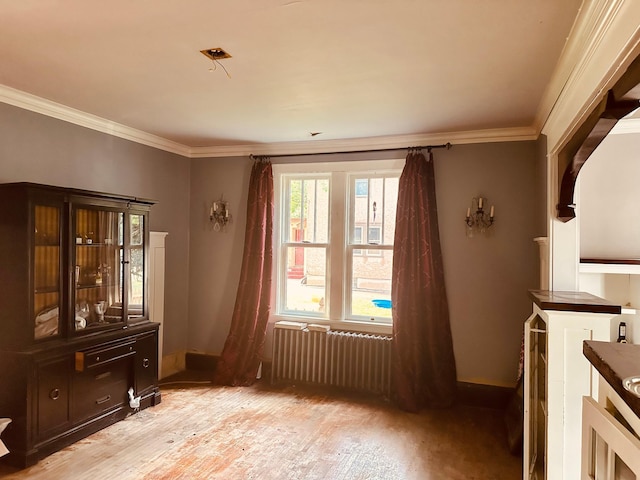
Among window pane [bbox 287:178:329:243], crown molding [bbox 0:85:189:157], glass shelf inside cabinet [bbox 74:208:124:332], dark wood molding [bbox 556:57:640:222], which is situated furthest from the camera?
window pane [bbox 287:178:329:243]

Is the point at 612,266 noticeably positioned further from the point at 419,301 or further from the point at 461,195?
the point at 419,301

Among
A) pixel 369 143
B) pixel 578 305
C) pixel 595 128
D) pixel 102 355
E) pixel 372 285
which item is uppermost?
pixel 369 143

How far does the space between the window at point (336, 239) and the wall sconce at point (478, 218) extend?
29.1 inches

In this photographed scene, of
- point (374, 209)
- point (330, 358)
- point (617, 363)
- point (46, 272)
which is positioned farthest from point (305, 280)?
point (617, 363)

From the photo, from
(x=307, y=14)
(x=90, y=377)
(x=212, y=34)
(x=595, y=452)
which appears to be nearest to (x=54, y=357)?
(x=90, y=377)

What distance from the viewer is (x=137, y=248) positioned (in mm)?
3604

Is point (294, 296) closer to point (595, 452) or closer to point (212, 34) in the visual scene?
point (212, 34)

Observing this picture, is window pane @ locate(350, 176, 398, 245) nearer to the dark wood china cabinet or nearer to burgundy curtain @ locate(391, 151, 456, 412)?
burgundy curtain @ locate(391, 151, 456, 412)

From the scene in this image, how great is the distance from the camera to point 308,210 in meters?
4.55

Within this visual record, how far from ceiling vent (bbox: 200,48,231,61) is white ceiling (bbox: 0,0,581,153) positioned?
0.04 metres

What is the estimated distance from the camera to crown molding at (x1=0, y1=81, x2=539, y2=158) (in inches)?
123

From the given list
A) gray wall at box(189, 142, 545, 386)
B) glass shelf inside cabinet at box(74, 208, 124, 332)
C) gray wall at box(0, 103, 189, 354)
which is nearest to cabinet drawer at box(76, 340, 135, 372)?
glass shelf inside cabinet at box(74, 208, 124, 332)

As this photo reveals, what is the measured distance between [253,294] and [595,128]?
3356 millimetres

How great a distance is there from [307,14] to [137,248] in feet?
8.37
